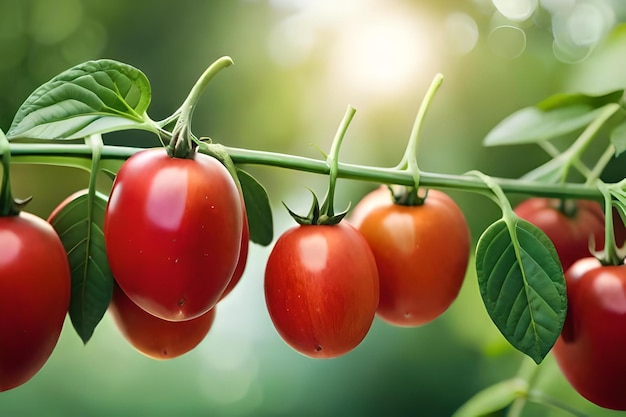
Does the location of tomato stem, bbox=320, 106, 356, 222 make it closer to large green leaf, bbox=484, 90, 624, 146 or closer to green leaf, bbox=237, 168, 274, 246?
green leaf, bbox=237, 168, 274, 246

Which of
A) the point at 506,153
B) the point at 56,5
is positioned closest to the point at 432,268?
the point at 506,153

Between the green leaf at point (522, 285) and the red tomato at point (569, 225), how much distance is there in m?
0.09

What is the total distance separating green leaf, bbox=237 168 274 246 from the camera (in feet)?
1.02

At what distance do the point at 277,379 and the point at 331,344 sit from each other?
1.66 ft

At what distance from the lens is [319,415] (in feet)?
2.53

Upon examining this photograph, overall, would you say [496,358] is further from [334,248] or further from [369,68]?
[334,248]

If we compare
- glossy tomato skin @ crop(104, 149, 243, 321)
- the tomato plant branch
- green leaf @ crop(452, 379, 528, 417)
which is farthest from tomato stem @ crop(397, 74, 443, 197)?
green leaf @ crop(452, 379, 528, 417)

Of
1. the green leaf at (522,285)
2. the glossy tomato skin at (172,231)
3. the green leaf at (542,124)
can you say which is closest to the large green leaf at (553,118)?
the green leaf at (542,124)

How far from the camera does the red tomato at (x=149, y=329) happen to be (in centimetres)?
30

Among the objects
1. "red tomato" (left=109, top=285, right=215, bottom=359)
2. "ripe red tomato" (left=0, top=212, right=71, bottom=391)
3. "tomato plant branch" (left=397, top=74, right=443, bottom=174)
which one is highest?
"tomato plant branch" (left=397, top=74, right=443, bottom=174)

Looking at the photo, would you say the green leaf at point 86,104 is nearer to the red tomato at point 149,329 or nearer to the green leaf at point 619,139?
the red tomato at point 149,329

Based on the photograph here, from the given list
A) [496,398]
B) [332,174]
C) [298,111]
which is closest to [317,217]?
[332,174]

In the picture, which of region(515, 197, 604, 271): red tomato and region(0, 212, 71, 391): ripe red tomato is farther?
region(515, 197, 604, 271): red tomato

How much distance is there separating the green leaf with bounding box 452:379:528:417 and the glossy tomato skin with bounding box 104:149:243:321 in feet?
1.08
